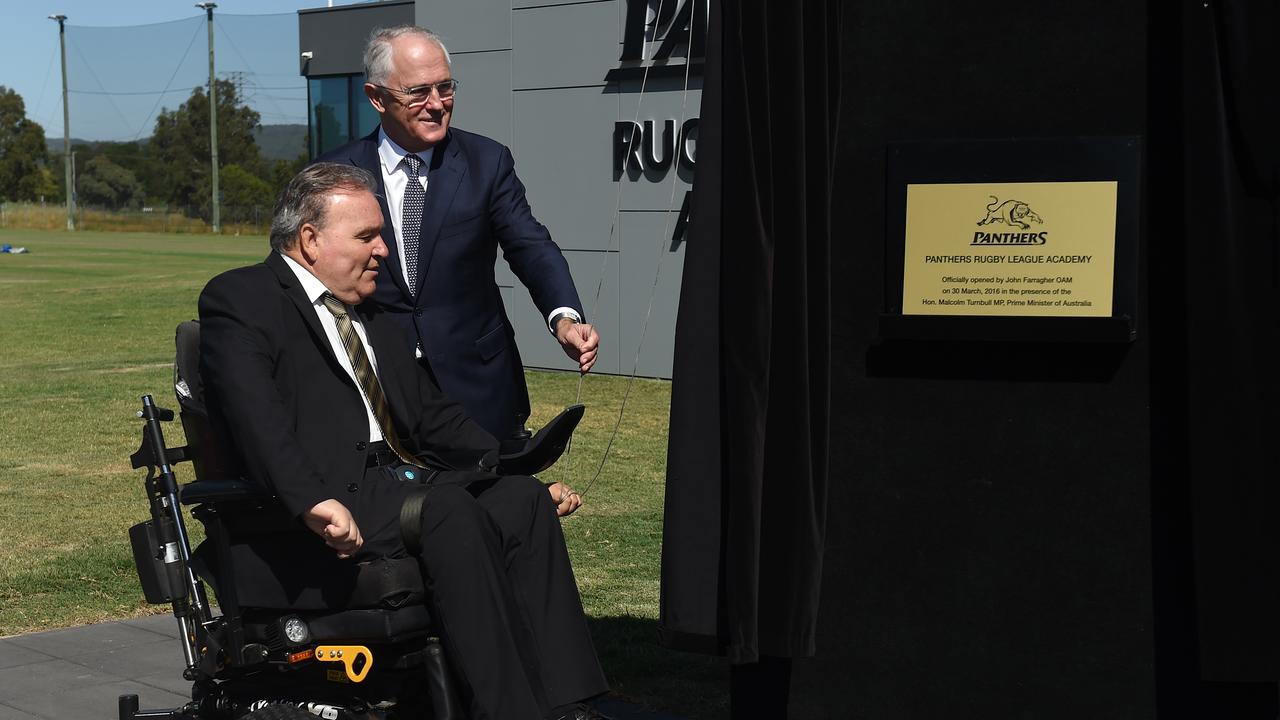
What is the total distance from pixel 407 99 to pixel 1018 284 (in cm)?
176

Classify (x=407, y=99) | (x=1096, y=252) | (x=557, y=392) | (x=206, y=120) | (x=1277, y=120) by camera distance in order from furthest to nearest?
(x=206, y=120) → (x=557, y=392) → (x=407, y=99) → (x=1096, y=252) → (x=1277, y=120)

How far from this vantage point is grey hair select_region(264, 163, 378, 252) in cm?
378

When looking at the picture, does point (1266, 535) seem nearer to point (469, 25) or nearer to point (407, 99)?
point (407, 99)

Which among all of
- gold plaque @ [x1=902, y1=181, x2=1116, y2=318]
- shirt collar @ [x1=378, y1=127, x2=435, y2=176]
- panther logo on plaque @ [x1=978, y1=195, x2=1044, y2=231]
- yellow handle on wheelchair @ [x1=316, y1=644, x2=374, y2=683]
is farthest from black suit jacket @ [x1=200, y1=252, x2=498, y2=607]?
panther logo on plaque @ [x1=978, y1=195, x2=1044, y2=231]

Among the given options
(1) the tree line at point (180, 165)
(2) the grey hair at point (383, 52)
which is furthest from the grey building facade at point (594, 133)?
(1) the tree line at point (180, 165)

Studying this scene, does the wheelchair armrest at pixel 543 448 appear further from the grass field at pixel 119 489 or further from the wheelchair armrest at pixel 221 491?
the grass field at pixel 119 489

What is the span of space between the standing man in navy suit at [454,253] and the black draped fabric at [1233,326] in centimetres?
172

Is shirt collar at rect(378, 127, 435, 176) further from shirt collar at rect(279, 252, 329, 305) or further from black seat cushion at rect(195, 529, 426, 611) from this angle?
black seat cushion at rect(195, 529, 426, 611)

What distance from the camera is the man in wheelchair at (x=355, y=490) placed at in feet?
11.3

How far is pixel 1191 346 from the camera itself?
11.0ft

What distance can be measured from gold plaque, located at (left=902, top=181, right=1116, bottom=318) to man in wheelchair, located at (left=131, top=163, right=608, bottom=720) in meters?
1.13

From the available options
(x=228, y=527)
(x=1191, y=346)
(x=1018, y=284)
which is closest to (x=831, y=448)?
(x=1018, y=284)

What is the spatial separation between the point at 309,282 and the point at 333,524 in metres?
0.72

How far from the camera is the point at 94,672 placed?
16.4 feet
